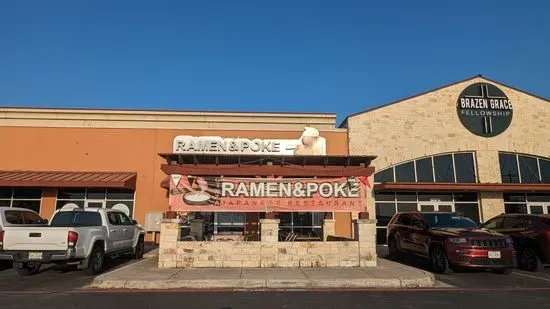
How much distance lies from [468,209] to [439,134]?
4.32 meters

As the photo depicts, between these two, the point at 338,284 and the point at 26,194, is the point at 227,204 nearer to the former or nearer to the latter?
the point at 338,284

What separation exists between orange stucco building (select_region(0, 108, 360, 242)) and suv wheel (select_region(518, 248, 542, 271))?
9.30m

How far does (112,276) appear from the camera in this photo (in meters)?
10.3

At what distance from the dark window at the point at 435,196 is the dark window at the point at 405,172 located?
3.31 ft

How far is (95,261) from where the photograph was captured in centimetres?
1183

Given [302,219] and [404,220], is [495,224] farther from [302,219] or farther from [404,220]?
[302,219]

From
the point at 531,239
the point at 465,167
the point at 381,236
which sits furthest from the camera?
the point at 465,167

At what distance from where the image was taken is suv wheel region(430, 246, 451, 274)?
12099mm

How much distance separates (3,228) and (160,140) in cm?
1075

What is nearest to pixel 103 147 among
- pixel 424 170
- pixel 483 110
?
pixel 424 170

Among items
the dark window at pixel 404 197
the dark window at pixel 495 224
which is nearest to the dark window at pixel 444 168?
the dark window at pixel 404 197

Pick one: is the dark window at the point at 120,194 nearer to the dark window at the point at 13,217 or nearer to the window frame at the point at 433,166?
the dark window at the point at 13,217

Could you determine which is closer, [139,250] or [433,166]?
[139,250]

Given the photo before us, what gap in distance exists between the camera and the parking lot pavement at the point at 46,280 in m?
9.62
